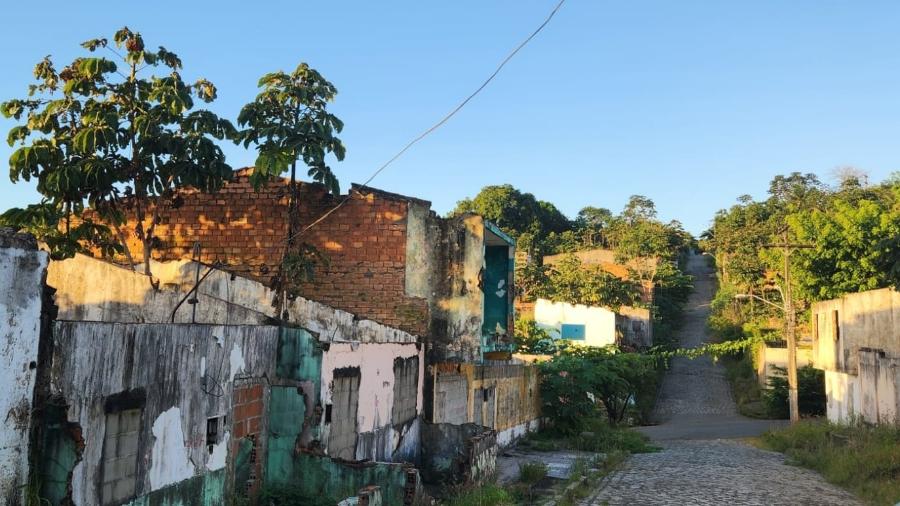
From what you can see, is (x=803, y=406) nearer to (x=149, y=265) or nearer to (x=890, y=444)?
(x=890, y=444)

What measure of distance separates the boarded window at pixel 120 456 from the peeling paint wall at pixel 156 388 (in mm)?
40

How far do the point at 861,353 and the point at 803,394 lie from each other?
10.8m

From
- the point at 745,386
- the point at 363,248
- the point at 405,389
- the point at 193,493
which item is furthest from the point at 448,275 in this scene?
the point at 745,386

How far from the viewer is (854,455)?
47.8ft

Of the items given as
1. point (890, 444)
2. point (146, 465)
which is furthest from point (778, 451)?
point (146, 465)

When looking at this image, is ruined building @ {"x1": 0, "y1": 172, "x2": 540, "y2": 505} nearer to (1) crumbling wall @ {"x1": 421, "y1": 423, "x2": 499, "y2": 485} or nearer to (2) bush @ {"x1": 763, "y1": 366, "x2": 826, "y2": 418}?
(1) crumbling wall @ {"x1": 421, "y1": 423, "x2": 499, "y2": 485}

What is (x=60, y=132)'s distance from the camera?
11609 millimetres

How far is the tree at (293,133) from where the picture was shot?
12.3 meters

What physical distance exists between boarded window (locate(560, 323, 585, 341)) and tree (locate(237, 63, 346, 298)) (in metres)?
24.3

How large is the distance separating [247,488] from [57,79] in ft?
27.1

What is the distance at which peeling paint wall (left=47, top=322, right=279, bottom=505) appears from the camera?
4984 mm

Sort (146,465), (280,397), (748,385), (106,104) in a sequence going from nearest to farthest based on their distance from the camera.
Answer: (146,465)
(280,397)
(106,104)
(748,385)

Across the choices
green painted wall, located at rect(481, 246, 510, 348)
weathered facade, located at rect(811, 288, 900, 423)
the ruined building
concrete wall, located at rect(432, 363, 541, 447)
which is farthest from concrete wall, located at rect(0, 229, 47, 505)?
weathered facade, located at rect(811, 288, 900, 423)

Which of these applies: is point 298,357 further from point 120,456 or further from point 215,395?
point 120,456
